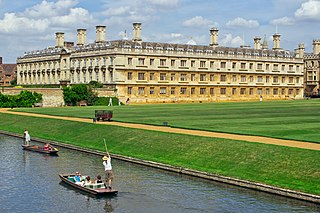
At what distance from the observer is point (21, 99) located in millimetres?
77250

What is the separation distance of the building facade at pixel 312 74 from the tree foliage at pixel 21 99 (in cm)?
6816

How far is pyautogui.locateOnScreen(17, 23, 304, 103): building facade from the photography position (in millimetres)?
87125

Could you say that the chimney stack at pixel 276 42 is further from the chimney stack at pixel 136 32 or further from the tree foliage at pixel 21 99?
the tree foliage at pixel 21 99

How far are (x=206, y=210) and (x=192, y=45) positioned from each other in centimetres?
7905

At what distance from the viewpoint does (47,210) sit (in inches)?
870

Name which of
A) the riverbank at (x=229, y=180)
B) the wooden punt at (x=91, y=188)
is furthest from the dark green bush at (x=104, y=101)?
the wooden punt at (x=91, y=188)

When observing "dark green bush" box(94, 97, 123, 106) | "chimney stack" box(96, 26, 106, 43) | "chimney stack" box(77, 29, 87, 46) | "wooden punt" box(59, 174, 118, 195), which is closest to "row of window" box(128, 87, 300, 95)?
"dark green bush" box(94, 97, 123, 106)

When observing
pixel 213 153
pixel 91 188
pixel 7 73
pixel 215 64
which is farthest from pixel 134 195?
pixel 7 73

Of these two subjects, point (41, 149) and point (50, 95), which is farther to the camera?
point (50, 95)

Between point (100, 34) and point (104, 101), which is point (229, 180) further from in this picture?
point (100, 34)

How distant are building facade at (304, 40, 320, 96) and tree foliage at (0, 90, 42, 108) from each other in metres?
68.2

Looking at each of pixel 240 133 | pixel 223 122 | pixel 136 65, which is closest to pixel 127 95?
pixel 136 65

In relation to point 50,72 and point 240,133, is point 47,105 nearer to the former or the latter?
point 50,72

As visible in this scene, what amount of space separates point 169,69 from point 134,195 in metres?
68.2
